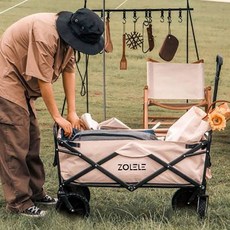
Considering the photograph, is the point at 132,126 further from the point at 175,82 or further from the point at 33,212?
the point at 33,212

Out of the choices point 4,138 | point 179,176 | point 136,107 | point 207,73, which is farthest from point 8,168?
point 207,73

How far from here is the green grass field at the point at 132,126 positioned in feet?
13.4

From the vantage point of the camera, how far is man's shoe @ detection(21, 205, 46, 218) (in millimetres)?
4285

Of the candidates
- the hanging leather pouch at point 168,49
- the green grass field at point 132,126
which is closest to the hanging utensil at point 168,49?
the hanging leather pouch at point 168,49

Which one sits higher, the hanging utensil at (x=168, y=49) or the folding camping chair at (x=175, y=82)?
the hanging utensil at (x=168, y=49)

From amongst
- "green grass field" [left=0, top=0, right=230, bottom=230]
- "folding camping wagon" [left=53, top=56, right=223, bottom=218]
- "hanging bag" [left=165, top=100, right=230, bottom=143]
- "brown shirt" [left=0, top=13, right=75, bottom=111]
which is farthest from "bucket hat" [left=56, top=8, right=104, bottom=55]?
"green grass field" [left=0, top=0, right=230, bottom=230]

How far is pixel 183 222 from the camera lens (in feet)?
13.3

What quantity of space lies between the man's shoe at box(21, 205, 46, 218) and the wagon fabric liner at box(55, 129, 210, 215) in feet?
1.12

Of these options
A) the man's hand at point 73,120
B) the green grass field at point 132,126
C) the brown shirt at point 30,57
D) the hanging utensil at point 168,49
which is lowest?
the green grass field at point 132,126

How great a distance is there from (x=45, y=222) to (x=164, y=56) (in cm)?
378

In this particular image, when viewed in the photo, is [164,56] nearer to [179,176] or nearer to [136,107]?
[136,107]

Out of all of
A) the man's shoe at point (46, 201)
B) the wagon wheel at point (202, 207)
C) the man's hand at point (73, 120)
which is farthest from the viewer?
the man's shoe at point (46, 201)

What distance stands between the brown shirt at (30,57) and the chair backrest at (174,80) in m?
3.10

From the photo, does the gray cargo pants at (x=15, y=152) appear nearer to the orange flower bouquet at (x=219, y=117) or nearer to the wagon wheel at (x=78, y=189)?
the wagon wheel at (x=78, y=189)
